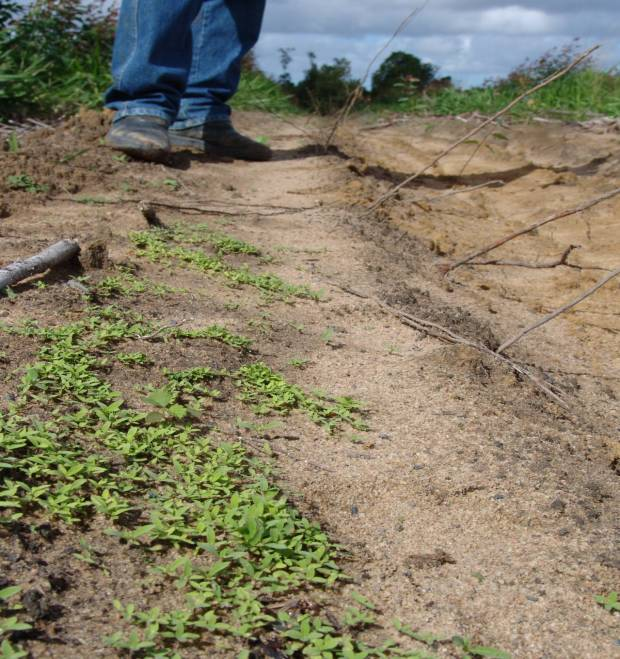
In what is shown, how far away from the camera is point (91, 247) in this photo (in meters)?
2.64

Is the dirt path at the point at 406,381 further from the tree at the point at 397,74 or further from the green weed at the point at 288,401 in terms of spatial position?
the tree at the point at 397,74

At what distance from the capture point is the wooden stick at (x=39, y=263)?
236cm

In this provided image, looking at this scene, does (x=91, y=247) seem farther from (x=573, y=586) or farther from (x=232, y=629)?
(x=573, y=586)

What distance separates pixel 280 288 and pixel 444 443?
108cm

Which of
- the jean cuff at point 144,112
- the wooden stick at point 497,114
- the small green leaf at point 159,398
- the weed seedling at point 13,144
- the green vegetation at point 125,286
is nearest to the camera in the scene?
the small green leaf at point 159,398

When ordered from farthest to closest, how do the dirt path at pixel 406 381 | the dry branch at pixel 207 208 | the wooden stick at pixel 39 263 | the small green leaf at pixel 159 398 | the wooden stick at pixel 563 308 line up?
the dry branch at pixel 207 208 → the wooden stick at pixel 39 263 → the wooden stick at pixel 563 308 → the small green leaf at pixel 159 398 → the dirt path at pixel 406 381

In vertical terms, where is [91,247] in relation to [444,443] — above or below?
above

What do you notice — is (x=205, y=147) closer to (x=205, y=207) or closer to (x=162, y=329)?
(x=205, y=207)

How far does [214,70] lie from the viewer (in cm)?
528

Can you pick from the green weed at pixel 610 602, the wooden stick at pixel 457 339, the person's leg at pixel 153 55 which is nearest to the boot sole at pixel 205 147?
the person's leg at pixel 153 55

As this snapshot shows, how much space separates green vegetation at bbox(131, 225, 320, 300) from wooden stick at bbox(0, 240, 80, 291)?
369 millimetres

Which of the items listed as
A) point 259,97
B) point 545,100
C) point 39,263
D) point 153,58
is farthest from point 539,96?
point 39,263

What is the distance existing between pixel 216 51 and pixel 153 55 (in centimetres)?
98

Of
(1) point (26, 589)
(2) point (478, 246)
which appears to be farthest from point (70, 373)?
(2) point (478, 246)
